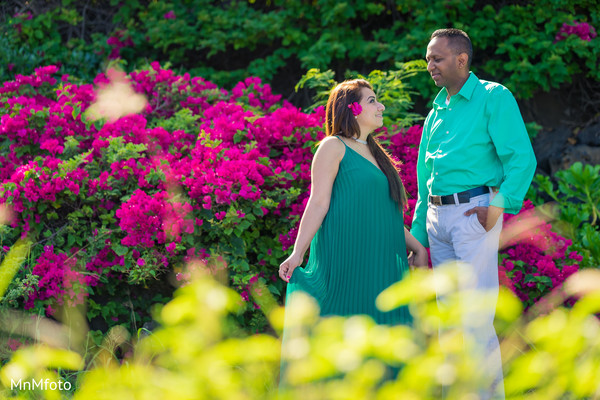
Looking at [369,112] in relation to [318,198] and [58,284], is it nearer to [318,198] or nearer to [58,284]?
[318,198]

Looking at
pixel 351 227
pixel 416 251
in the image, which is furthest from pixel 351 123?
pixel 416 251


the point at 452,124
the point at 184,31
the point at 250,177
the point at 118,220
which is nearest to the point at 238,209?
the point at 250,177

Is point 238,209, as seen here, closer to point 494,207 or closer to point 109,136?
point 109,136

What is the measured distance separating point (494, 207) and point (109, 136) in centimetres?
289

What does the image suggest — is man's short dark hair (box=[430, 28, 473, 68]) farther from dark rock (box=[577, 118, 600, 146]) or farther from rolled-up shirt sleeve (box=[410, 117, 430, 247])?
dark rock (box=[577, 118, 600, 146])

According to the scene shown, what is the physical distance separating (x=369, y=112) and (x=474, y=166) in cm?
60

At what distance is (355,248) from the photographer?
2996 millimetres

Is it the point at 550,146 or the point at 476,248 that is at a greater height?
the point at 476,248

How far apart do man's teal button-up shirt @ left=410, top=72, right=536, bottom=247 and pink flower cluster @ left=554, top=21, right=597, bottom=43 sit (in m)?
3.74

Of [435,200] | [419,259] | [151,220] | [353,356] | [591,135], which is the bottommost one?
[591,135]

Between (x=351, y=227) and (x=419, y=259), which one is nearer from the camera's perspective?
(x=351, y=227)

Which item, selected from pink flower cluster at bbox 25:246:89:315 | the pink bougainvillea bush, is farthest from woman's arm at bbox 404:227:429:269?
pink flower cluster at bbox 25:246:89:315

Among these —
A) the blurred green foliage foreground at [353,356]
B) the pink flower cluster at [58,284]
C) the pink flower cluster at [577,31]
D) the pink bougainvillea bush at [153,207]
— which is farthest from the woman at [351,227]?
the pink flower cluster at [577,31]

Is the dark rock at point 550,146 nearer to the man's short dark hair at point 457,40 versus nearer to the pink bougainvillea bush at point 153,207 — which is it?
the pink bougainvillea bush at point 153,207
